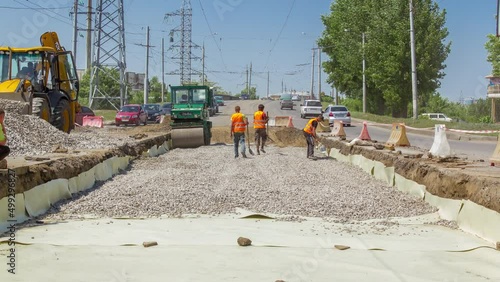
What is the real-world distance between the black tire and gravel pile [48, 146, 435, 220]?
4.40 meters

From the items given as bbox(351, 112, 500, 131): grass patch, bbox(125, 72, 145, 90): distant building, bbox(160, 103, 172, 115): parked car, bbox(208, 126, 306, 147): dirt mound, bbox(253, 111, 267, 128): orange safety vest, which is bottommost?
bbox(208, 126, 306, 147): dirt mound

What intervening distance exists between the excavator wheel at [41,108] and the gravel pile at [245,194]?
11.6 ft

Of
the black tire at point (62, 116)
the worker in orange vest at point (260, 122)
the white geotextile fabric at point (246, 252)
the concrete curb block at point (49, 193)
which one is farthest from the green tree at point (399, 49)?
the white geotextile fabric at point (246, 252)

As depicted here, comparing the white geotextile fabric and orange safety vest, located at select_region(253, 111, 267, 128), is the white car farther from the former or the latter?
the white geotextile fabric

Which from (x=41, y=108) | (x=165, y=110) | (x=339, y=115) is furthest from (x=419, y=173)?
(x=165, y=110)

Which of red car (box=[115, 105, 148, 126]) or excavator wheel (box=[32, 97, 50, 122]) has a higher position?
excavator wheel (box=[32, 97, 50, 122])

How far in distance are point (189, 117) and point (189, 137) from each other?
87 cm

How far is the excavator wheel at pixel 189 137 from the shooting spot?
2692 centimetres

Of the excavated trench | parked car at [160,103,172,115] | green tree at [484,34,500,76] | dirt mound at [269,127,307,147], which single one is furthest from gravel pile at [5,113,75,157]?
green tree at [484,34,500,76]

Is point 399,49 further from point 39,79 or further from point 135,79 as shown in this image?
point 39,79

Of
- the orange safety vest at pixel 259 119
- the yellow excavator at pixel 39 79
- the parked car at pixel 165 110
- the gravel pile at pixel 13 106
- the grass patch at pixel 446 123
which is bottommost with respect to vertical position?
the grass patch at pixel 446 123

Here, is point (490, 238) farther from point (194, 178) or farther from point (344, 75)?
point (344, 75)

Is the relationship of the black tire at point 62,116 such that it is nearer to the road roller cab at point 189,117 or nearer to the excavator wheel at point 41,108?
the excavator wheel at point 41,108

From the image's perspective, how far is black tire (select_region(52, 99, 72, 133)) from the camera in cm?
2114
